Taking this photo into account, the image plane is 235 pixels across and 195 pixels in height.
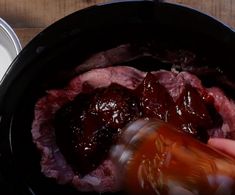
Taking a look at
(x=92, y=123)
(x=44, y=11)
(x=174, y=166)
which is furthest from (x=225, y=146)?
(x=44, y=11)

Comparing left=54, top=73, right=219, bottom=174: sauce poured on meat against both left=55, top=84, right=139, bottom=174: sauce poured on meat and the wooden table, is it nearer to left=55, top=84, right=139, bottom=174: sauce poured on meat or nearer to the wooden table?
left=55, top=84, right=139, bottom=174: sauce poured on meat

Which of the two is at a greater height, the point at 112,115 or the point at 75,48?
the point at 75,48

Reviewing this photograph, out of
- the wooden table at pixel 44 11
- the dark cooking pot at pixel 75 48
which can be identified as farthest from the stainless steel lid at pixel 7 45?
the dark cooking pot at pixel 75 48

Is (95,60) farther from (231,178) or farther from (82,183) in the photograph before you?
(231,178)

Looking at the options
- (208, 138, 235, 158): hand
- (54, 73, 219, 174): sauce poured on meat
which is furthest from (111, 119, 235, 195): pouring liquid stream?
(54, 73, 219, 174): sauce poured on meat

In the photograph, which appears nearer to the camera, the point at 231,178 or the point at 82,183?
the point at 231,178

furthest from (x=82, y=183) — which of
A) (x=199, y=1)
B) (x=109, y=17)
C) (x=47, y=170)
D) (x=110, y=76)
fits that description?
(x=199, y=1)

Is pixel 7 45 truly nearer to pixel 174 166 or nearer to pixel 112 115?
pixel 112 115
